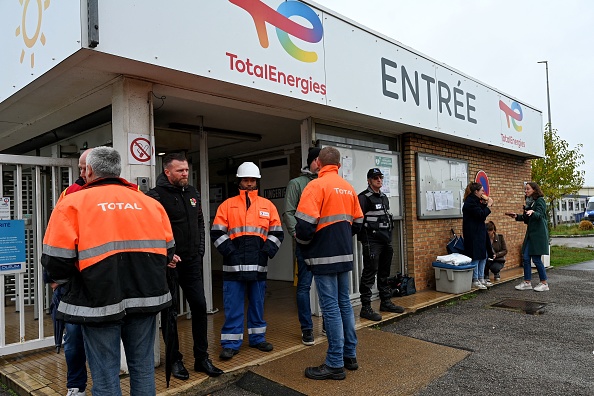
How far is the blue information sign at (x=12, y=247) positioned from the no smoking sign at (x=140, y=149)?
1664 millimetres

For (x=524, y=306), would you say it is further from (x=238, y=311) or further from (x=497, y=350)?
(x=238, y=311)

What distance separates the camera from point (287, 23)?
4863 millimetres

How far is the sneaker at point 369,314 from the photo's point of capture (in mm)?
5613

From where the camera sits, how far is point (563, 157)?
20.6 meters

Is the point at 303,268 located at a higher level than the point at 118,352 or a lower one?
higher

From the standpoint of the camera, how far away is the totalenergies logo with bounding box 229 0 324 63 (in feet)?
14.8

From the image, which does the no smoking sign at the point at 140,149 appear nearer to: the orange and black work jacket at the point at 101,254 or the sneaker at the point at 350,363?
the orange and black work jacket at the point at 101,254

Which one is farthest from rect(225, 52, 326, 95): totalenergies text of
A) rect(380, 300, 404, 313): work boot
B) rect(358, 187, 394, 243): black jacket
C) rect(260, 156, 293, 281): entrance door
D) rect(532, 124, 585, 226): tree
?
rect(532, 124, 585, 226): tree

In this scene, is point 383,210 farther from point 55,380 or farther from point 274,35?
point 55,380

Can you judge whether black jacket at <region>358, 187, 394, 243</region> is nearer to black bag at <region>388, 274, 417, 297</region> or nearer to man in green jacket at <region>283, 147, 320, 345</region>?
man in green jacket at <region>283, 147, 320, 345</region>

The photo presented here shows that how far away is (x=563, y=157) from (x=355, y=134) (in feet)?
60.0

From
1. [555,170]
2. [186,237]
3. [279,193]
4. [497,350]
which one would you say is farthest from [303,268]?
[555,170]

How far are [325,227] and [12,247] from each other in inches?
130

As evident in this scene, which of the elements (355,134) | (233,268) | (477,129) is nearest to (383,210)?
(355,134)
